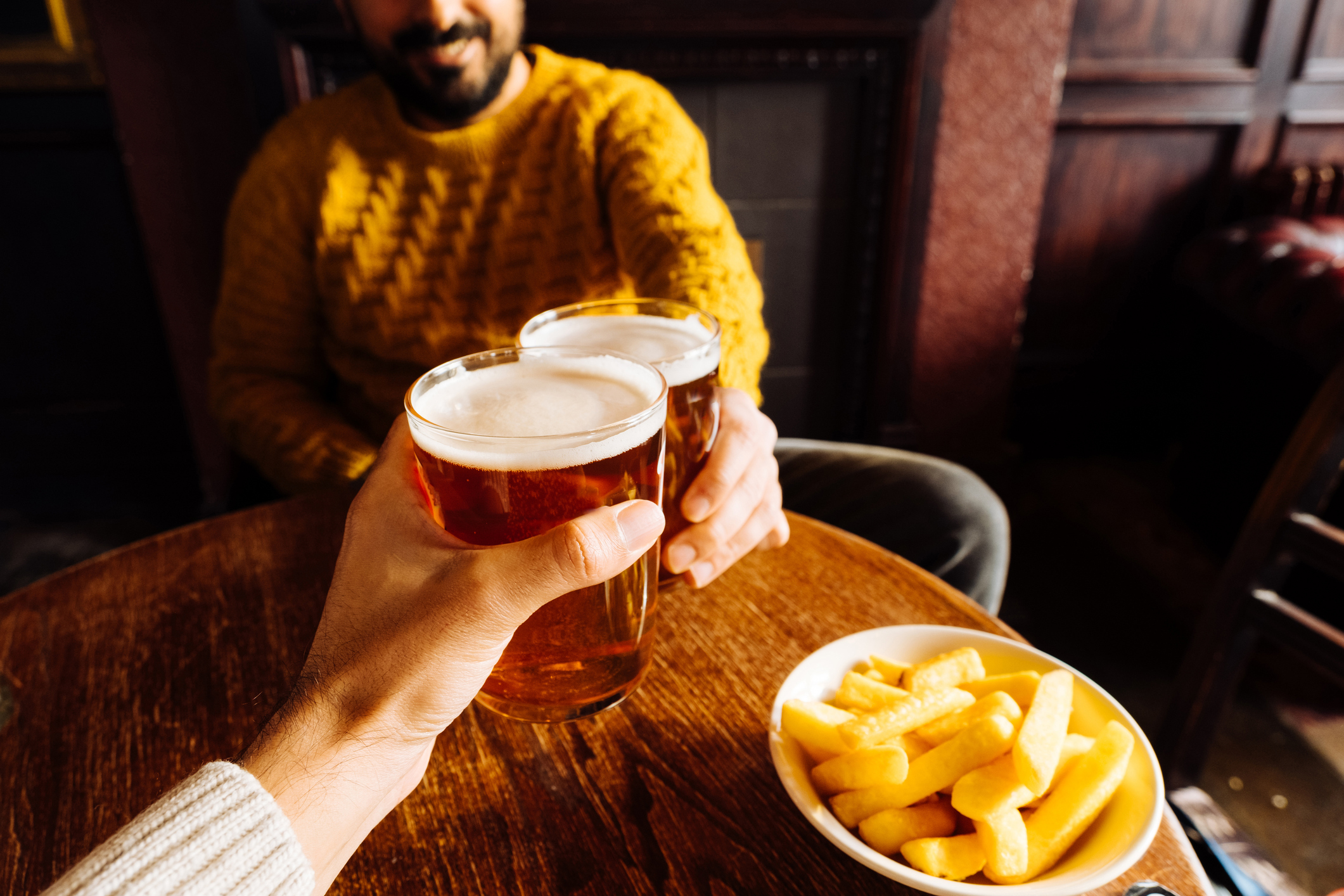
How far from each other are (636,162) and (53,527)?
266 centimetres

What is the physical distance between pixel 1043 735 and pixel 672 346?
0.42 meters

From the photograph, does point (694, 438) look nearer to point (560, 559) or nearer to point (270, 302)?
point (560, 559)

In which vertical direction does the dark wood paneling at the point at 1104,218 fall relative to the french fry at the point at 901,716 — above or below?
below

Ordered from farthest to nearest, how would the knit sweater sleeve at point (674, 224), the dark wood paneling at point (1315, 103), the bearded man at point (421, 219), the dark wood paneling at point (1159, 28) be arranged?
the dark wood paneling at point (1315, 103)
the dark wood paneling at point (1159, 28)
the bearded man at point (421, 219)
the knit sweater sleeve at point (674, 224)

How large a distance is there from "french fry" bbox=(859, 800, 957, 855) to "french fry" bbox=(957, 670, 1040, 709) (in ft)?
0.35

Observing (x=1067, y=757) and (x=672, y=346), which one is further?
(x=672, y=346)

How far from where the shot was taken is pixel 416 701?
0.50m

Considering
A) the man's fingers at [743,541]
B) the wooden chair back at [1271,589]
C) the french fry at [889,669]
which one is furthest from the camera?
the wooden chair back at [1271,589]

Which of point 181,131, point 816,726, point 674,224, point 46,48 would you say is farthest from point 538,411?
point 46,48

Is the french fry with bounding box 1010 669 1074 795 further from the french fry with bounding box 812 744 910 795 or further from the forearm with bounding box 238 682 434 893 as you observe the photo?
the forearm with bounding box 238 682 434 893

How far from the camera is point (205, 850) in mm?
438

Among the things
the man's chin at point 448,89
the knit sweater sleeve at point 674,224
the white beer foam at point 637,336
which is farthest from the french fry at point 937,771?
the man's chin at point 448,89

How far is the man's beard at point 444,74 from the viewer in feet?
4.60

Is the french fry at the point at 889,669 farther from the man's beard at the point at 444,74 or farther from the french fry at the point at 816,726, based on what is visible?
the man's beard at the point at 444,74
